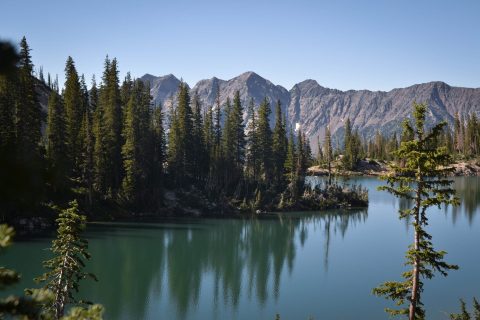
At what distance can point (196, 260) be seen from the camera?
43.4m

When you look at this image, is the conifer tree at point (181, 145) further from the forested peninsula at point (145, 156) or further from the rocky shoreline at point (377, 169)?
the rocky shoreline at point (377, 169)

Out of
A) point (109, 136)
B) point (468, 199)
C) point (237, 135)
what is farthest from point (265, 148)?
point (468, 199)

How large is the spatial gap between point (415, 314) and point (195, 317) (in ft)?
49.9

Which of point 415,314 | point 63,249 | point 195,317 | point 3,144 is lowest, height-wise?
point 195,317

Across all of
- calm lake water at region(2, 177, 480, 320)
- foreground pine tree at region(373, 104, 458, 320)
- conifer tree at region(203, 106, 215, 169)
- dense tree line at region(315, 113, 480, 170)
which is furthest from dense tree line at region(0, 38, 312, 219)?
dense tree line at region(315, 113, 480, 170)

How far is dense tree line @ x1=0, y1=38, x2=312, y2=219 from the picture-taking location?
53.4m

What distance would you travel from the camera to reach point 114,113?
6488 centimetres

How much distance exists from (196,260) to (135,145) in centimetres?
2384

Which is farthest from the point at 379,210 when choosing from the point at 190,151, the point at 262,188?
the point at 190,151

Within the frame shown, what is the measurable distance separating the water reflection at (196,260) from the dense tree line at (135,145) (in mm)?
8447

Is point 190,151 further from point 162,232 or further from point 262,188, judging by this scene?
point 162,232

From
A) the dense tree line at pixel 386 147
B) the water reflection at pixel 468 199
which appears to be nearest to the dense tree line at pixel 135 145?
the water reflection at pixel 468 199

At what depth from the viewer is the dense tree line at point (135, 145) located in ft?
175

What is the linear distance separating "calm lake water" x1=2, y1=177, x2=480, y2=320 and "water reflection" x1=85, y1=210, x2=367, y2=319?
9cm
